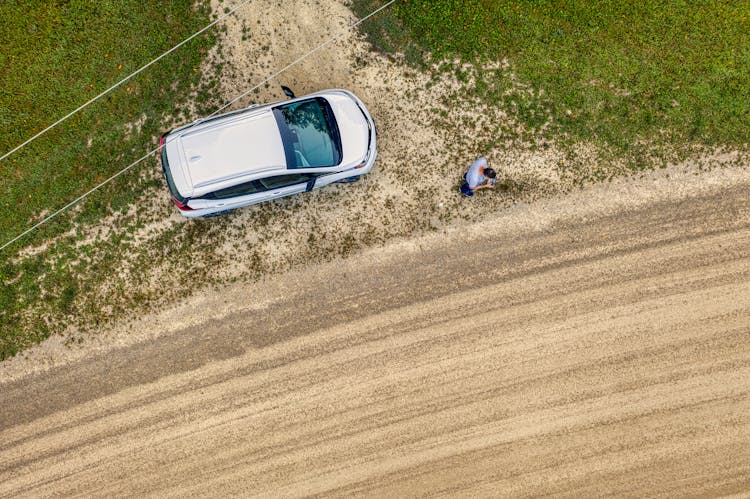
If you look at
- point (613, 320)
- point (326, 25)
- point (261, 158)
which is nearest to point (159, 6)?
point (326, 25)

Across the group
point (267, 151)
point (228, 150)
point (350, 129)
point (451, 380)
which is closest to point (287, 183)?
point (267, 151)

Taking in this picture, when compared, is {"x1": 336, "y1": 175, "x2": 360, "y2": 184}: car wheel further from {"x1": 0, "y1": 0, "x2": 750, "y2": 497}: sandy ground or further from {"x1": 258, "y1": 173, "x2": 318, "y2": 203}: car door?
{"x1": 258, "y1": 173, "x2": 318, "y2": 203}: car door

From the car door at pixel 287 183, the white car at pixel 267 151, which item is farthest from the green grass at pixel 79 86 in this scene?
the car door at pixel 287 183

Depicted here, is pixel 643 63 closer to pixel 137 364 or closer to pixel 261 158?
pixel 261 158

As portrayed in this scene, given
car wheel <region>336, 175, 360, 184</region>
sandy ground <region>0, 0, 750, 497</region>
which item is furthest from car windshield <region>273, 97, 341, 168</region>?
sandy ground <region>0, 0, 750, 497</region>

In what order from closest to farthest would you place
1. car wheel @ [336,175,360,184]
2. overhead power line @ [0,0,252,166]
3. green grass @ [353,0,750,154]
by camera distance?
car wheel @ [336,175,360,184] → green grass @ [353,0,750,154] → overhead power line @ [0,0,252,166]

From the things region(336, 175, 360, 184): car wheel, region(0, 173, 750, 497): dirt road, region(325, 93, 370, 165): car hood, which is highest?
region(325, 93, 370, 165): car hood

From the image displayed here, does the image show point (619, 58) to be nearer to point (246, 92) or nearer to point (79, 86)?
point (246, 92)
